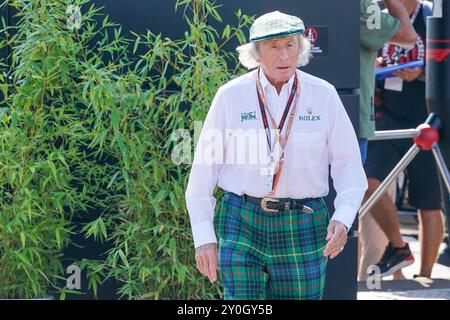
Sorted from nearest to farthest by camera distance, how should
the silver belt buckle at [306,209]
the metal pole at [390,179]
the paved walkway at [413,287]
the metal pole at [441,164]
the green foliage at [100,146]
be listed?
1. the silver belt buckle at [306,209]
2. the green foliage at [100,146]
3. the paved walkway at [413,287]
4. the metal pole at [441,164]
5. the metal pole at [390,179]

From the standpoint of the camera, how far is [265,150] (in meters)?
4.85

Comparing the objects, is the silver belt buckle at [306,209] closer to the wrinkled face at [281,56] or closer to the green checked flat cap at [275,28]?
the wrinkled face at [281,56]

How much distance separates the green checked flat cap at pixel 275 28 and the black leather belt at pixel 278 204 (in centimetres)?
66

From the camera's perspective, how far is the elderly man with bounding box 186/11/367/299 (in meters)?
4.84

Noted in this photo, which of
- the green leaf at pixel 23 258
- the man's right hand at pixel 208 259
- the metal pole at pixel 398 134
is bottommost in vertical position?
the green leaf at pixel 23 258

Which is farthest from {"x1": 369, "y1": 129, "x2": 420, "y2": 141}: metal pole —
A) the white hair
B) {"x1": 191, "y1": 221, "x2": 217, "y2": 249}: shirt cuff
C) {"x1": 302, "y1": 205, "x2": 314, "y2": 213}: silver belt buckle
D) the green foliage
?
{"x1": 191, "y1": 221, "x2": 217, "y2": 249}: shirt cuff

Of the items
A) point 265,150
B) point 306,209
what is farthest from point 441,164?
point 265,150

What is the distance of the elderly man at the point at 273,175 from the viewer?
15.9 feet

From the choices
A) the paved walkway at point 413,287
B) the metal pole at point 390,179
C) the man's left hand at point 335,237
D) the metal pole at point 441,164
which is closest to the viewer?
the man's left hand at point 335,237

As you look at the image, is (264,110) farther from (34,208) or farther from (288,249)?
(34,208)

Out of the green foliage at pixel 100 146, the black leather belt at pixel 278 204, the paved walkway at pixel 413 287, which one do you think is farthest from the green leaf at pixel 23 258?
the paved walkway at pixel 413 287

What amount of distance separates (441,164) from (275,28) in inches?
129

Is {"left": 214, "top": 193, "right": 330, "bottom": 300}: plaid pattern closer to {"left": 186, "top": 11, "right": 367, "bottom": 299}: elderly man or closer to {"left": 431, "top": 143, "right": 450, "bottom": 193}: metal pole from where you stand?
{"left": 186, "top": 11, "right": 367, "bottom": 299}: elderly man

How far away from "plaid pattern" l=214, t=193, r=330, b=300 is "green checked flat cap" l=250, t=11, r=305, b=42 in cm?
68
